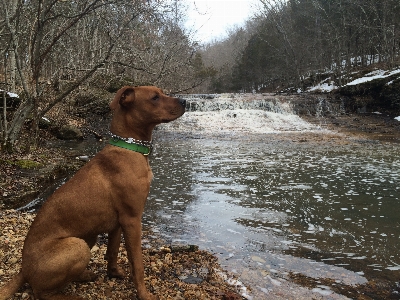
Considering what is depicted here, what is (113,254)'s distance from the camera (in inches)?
129

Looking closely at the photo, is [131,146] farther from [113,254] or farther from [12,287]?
[12,287]

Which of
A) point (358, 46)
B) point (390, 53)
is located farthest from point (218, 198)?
point (358, 46)

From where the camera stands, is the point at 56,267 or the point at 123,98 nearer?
the point at 56,267

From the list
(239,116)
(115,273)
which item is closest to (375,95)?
(239,116)

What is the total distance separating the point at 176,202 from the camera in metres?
7.02

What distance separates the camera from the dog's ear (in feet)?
10.1

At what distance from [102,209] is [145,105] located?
38.5 inches

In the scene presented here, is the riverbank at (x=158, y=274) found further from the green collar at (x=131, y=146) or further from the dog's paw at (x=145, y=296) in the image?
the green collar at (x=131, y=146)

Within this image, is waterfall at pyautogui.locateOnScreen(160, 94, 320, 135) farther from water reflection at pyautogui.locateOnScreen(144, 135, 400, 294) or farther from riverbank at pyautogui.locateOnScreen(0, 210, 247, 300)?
riverbank at pyautogui.locateOnScreen(0, 210, 247, 300)

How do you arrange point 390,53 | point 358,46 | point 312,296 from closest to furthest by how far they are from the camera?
point 312,296, point 390,53, point 358,46

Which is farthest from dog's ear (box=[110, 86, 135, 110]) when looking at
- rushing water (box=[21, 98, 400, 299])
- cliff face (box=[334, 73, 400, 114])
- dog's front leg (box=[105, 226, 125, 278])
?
cliff face (box=[334, 73, 400, 114])

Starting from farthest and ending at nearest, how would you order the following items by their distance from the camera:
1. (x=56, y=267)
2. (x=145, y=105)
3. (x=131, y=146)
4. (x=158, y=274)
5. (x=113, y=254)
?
(x=158, y=274)
(x=113, y=254)
(x=145, y=105)
(x=131, y=146)
(x=56, y=267)

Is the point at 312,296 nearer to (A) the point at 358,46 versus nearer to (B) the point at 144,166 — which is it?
(B) the point at 144,166

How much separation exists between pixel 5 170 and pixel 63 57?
5.76 meters
